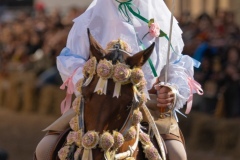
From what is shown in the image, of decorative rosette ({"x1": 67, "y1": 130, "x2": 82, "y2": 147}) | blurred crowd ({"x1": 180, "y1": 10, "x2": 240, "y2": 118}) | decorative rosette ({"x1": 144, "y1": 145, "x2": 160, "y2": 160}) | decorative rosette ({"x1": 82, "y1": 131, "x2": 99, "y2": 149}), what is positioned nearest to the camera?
decorative rosette ({"x1": 82, "y1": 131, "x2": 99, "y2": 149})

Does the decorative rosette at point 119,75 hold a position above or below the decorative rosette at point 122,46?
below

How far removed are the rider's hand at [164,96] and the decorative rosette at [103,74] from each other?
88 cm

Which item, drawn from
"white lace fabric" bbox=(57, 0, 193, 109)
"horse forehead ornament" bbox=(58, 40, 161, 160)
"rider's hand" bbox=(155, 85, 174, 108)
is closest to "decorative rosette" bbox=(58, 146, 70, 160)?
"horse forehead ornament" bbox=(58, 40, 161, 160)

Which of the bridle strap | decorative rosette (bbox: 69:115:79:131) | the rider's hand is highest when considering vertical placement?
decorative rosette (bbox: 69:115:79:131)

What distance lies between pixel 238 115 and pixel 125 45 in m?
9.55

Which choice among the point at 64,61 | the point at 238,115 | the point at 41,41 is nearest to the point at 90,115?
the point at 64,61

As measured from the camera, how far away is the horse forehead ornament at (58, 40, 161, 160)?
7191mm

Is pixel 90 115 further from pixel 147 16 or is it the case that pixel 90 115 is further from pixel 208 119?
pixel 208 119

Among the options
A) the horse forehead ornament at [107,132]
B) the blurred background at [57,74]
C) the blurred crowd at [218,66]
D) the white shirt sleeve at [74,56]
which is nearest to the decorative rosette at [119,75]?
the horse forehead ornament at [107,132]

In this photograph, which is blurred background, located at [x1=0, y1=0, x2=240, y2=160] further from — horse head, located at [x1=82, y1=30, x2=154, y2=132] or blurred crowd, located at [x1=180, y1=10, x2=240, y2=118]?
horse head, located at [x1=82, y1=30, x2=154, y2=132]

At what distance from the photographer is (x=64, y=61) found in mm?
8281

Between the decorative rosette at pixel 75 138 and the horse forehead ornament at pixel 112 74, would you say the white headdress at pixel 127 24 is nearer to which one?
the horse forehead ornament at pixel 112 74

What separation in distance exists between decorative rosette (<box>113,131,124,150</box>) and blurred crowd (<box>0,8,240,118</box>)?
9241mm

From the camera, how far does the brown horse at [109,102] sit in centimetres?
724
